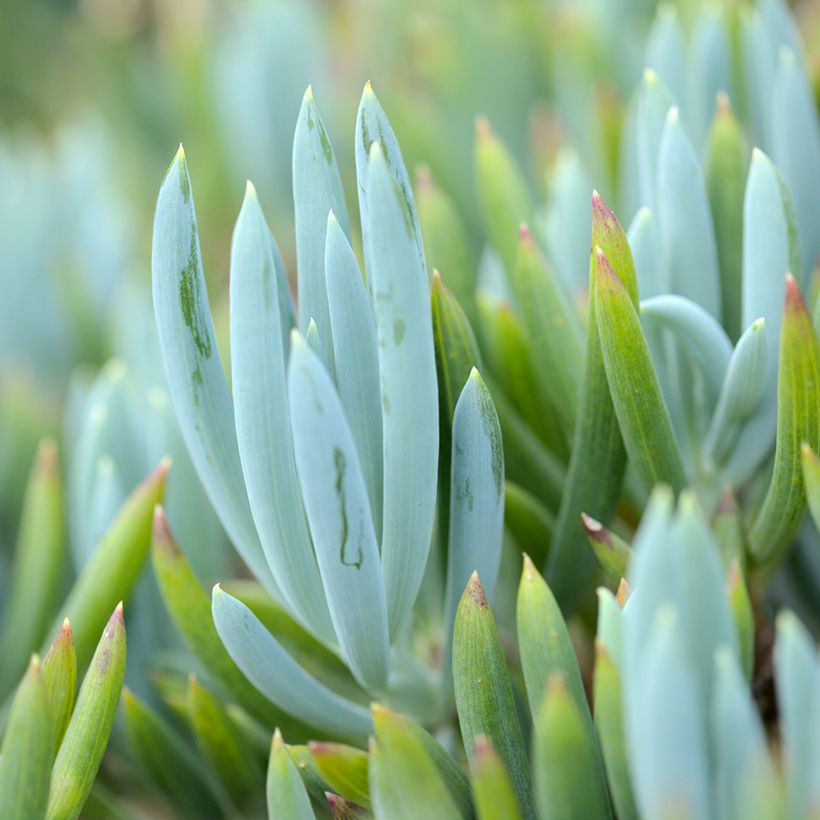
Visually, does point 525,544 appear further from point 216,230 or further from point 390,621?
point 216,230

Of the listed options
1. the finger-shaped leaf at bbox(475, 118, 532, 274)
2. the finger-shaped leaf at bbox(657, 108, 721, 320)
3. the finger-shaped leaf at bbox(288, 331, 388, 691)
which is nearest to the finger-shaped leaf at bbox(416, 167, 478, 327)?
the finger-shaped leaf at bbox(475, 118, 532, 274)

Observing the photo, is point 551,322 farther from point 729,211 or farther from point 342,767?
point 342,767

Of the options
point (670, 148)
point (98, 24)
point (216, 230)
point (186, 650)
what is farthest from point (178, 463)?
point (98, 24)

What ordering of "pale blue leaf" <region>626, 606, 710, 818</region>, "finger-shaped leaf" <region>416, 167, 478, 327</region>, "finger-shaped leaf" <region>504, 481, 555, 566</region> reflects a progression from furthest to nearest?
"finger-shaped leaf" <region>416, 167, 478, 327</region> → "finger-shaped leaf" <region>504, 481, 555, 566</region> → "pale blue leaf" <region>626, 606, 710, 818</region>

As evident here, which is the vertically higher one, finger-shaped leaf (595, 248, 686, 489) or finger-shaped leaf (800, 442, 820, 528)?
finger-shaped leaf (595, 248, 686, 489)

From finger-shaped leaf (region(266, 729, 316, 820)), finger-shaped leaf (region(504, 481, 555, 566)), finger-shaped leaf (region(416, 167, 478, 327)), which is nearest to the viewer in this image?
finger-shaped leaf (region(266, 729, 316, 820))

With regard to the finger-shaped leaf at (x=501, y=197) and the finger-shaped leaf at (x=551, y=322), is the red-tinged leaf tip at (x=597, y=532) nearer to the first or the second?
the finger-shaped leaf at (x=551, y=322)

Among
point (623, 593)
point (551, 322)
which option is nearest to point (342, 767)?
point (623, 593)

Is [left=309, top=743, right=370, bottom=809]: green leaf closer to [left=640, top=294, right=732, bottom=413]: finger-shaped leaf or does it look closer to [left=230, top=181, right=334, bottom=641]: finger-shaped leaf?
[left=230, top=181, right=334, bottom=641]: finger-shaped leaf
